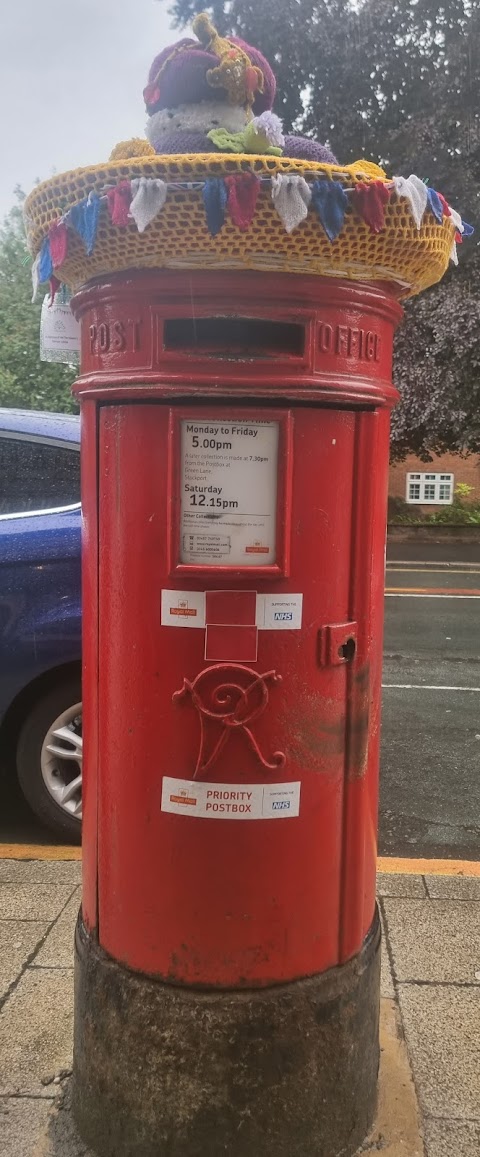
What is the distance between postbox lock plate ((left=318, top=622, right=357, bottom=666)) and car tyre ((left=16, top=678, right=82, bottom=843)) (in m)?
1.99

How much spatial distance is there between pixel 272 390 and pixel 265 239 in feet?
0.91

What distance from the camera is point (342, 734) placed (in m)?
1.89

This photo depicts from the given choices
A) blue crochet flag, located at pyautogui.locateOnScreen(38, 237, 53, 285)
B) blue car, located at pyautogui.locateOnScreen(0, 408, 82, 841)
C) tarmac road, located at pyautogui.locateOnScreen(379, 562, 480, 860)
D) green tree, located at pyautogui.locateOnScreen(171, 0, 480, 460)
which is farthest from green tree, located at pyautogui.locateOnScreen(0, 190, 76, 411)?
blue crochet flag, located at pyautogui.locateOnScreen(38, 237, 53, 285)

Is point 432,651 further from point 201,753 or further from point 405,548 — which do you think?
point 405,548

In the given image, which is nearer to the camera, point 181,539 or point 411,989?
point 181,539

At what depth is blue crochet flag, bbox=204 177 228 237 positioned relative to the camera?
5.02 ft

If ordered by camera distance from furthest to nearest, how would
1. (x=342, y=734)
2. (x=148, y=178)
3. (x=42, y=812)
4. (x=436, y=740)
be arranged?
(x=436, y=740), (x=42, y=812), (x=342, y=734), (x=148, y=178)

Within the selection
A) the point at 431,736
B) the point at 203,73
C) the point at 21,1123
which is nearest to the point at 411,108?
the point at 431,736

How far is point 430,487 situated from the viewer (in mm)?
23812

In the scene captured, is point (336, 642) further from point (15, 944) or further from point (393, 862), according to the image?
point (393, 862)

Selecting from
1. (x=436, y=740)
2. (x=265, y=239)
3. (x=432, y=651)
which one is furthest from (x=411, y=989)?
(x=432, y=651)

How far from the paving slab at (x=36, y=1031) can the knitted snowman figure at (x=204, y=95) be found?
7.56 ft

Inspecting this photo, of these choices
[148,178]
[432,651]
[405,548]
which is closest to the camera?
[148,178]

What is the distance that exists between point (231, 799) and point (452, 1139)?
1067 millimetres
